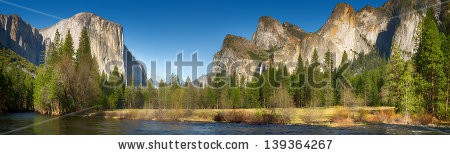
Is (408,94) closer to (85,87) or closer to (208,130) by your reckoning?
(208,130)

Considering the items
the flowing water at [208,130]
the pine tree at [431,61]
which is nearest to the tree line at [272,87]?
the pine tree at [431,61]

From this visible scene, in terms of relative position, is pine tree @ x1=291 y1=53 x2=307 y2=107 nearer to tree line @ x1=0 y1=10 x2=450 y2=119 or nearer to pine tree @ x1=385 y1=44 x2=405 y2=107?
tree line @ x1=0 y1=10 x2=450 y2=119

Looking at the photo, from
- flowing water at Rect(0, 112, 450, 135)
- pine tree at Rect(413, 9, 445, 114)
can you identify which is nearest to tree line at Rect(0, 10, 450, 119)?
pine tree at Rect(413, 9, 445, 114)

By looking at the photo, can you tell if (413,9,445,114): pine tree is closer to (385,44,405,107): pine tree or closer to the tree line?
the tree line

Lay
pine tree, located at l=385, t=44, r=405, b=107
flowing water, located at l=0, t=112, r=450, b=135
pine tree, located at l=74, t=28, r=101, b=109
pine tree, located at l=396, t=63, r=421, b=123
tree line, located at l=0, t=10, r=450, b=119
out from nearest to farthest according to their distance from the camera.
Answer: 1. flowing water, located at l=0, t=112, r=450, b=135
2. pine tree, located at l=396, t=63, r=421, b=123
3. tree line, located at l=0, t=10, r=450, b=119
4. pine tree, located at l=385, t=44, r=405, b=107
5. pine tree, located at l=74, t=28, r=101, b=109

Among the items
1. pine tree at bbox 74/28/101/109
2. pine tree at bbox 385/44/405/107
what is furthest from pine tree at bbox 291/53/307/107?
pine tree at bbox 74/28/101/109

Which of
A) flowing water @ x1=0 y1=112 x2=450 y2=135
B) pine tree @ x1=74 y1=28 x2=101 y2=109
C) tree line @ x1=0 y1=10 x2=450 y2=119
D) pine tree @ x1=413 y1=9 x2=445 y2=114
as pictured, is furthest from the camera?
pine tree @ x1=74 y1=28 x2=101 y2=109

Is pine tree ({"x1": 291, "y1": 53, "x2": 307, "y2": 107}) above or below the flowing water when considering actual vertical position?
above

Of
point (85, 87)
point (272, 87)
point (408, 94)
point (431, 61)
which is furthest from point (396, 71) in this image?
point (272, 87)

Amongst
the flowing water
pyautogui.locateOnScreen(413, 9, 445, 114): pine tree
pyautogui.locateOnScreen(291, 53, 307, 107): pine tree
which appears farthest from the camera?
pyautogui.locateOnScreen(291, 53, 307, 107): pine tree

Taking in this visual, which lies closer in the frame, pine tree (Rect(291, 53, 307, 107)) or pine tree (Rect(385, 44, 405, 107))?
pine tree (Rect(385, 44, 405, 107))

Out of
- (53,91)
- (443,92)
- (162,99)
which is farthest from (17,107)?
(443,92)

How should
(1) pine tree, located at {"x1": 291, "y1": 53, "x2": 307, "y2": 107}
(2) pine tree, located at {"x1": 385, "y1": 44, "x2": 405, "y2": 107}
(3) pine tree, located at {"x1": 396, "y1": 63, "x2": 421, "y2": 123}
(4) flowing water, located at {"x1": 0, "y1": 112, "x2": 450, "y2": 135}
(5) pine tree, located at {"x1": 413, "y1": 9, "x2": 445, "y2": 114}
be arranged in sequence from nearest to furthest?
(4) flowing water, located at {"x1": 0, "y1": 112, "x2": 450, "y2": 135}
(5) pine tree, located at {"x1": 413, "y1": 9, "x2": 445, "y2": 114}
(3) pine tree, located at {"x1": 396, "y1": 63, "x2": 421, "y2": 123}
(2) pine tree, located at {"x1": 385, "y1": 44, "x2": 405, "y2": 107}
(1) pine tree, located at {"x1": 291, "y1": 53, "x2": 307, "y2": 107}

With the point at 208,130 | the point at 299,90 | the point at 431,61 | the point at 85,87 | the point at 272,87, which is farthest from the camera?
the point at 299,90
